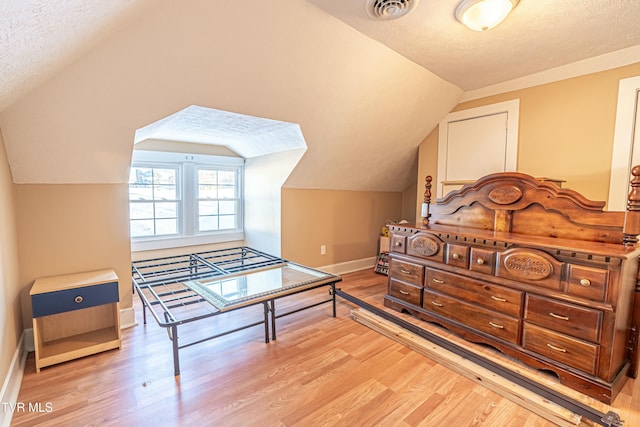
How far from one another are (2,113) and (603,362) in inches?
154

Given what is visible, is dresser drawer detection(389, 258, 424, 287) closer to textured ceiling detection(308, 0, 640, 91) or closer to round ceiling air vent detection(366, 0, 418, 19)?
textured ceiling detection(308, 0, 640, 91)

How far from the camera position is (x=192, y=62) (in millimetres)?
1971

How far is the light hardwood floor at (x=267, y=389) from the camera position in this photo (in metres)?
1.58

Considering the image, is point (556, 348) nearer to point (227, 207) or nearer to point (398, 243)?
point (398, 243)

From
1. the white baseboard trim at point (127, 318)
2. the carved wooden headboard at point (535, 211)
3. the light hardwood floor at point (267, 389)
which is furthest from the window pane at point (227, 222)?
the carved wooden headboard at point (535, 211)

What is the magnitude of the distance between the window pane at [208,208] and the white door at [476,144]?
3.13 metres

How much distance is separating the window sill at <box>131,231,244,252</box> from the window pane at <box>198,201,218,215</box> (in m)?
0.33

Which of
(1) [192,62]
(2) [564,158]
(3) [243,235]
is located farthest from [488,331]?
(3) [243,235]

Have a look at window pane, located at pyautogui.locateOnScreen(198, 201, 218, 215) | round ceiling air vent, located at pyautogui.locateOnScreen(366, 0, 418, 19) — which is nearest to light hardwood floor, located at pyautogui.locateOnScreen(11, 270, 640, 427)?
window pane, located at pyautogui.locateOnScreen(198, 201, 218, 215)

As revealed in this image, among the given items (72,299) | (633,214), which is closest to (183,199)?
(72,299)

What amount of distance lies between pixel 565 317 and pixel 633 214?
0.77 m

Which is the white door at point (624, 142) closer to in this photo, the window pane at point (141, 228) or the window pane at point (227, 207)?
the window pane at point (227, 207)

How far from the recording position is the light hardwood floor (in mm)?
1582

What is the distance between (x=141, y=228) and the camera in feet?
12.1
